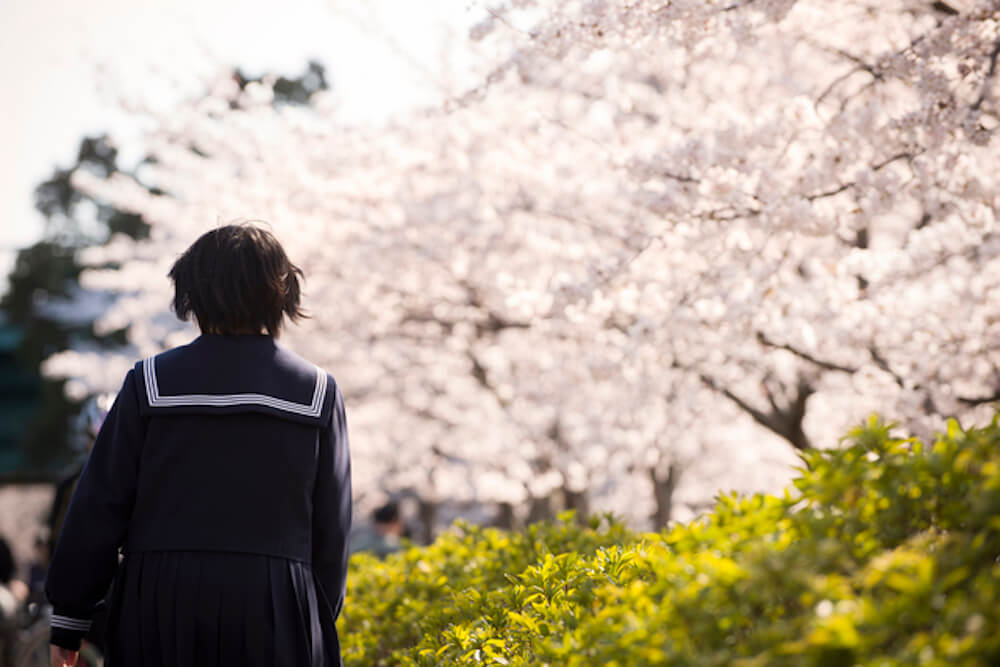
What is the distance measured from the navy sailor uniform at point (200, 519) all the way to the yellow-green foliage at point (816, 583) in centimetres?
59

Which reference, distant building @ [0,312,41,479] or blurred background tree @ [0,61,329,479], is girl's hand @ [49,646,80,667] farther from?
distant building @ [0,312,41,479]

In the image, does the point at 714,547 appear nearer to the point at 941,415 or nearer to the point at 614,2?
the point at 614,2

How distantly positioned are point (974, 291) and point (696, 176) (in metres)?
1.83

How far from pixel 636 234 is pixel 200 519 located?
2758mm

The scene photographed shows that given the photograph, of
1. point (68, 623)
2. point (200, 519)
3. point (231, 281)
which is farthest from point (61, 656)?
point (231, 281)

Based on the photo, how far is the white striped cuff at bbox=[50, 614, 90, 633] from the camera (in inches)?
91.5

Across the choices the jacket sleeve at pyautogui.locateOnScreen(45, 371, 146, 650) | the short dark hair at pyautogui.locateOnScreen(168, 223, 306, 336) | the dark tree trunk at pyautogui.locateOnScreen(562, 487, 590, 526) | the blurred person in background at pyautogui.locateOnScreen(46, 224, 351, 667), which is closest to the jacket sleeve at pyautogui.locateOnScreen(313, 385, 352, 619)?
the blurred person in background at pyautogui.locateOnScreen(46, 224, 351, 667)

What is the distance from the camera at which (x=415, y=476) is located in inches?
436

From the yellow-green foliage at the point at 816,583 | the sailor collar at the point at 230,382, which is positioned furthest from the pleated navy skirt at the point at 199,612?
the yellow-green foliage at the point at 816,583

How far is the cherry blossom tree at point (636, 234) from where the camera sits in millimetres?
3885

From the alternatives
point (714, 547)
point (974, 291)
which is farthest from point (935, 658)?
point (974, 291)

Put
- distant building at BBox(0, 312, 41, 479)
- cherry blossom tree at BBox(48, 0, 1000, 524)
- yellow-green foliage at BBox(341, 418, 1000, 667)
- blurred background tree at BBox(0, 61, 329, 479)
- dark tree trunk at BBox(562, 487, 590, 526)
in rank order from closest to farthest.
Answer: yellow-green foliage at BBox(341, 418, 1000, 667)
cherry blossom tree at BBox(48, 0, 1000, 524)
dark tree trunk at BBox(562, 487, 590, 526)
blurred background tree at BBox(0, 61, 329, 479)
distant building at BBox(0, 312, 41, 479)

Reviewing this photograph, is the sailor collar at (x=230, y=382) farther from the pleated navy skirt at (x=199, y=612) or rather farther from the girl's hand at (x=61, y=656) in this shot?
the girl's hand at (x=61, y=656)

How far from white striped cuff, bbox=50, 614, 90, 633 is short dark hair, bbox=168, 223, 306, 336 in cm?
86
